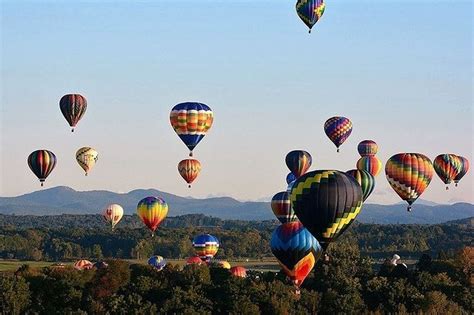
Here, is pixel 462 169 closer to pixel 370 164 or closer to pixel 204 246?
pixel 370 164

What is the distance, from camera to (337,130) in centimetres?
9419

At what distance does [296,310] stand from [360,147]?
46932 millimetres

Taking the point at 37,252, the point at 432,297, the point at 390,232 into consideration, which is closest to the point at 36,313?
the point at 432,297

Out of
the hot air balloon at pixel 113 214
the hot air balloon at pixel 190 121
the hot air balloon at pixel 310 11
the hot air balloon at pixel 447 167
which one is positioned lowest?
the hot air balloon at pixel 113 214

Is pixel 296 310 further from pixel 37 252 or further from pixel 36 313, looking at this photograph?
pixel 37 252

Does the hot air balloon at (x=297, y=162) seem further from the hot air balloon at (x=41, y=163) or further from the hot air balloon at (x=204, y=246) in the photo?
the hot air balloon at (x=41, y=163)

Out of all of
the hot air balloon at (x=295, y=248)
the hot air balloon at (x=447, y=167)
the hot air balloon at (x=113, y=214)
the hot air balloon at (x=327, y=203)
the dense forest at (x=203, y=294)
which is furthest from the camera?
the hot air balloon at (x=113, y=214)

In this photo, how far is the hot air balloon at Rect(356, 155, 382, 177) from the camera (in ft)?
332

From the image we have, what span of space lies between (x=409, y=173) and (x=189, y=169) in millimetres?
27144

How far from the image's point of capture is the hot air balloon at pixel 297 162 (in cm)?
9675

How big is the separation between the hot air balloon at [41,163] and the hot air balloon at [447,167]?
37.8 meters

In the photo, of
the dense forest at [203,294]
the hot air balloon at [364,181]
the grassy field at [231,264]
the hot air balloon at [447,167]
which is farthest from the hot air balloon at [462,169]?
the grassy field at [231,264]

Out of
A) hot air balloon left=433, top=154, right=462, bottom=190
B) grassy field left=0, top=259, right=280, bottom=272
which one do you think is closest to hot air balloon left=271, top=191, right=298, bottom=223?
hot air balloon left=433, top=154, right=462, bottom=190

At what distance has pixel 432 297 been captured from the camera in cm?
6334
